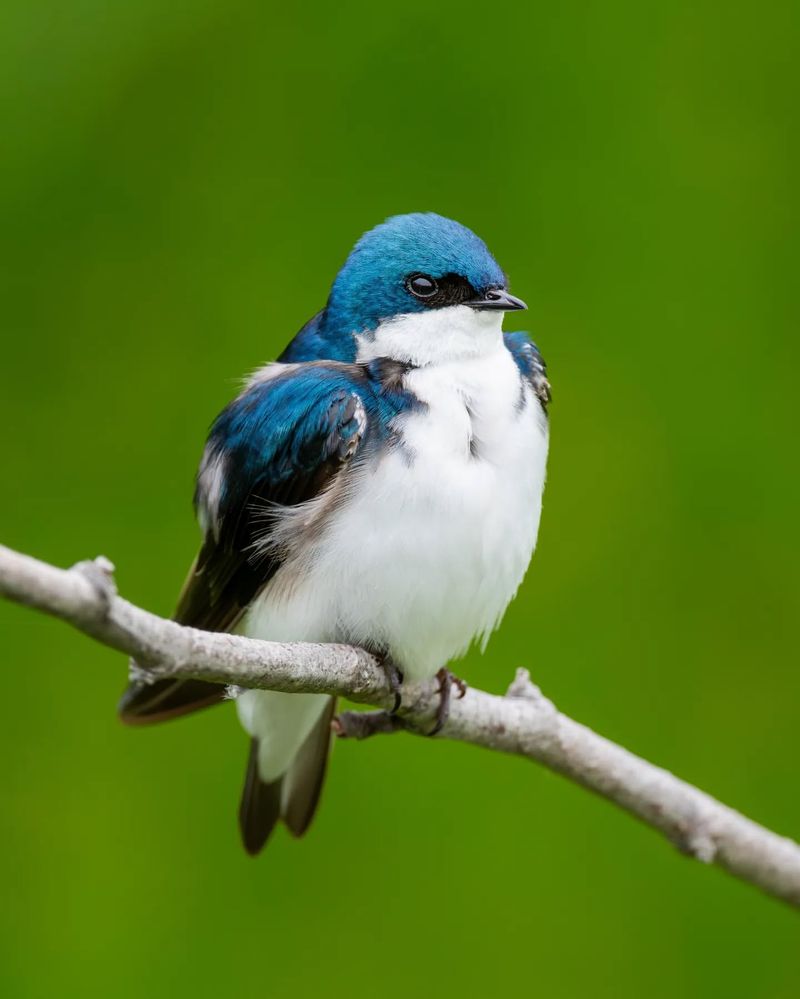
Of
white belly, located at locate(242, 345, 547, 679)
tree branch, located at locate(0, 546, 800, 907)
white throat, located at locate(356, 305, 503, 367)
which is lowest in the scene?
tree branch, located at locate(0, 546, 800, 907)

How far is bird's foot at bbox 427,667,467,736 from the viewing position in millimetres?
1562

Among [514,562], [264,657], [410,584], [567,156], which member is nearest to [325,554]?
Answer: [410,584]

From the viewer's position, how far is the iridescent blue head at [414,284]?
151 centimetres

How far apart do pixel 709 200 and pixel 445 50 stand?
41 centimetres

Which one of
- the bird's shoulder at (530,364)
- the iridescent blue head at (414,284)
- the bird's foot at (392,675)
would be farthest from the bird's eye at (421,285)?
the bird's foot at (392,675)

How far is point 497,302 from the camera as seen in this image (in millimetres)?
1499

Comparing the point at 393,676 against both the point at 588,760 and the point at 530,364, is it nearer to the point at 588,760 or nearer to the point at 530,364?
the point at 588,760

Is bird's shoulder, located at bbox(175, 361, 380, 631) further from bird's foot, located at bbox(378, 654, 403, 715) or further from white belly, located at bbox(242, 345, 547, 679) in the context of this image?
bird's foot, located at bbox(378, 654, 403, 715)

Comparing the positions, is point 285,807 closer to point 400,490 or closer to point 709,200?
point 400,490

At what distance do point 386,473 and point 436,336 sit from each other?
0.49 ft

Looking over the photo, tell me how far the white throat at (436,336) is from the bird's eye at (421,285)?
0.02 meters

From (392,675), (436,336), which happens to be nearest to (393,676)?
(392,675)

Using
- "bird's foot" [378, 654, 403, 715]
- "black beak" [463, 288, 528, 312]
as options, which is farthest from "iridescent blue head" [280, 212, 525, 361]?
"bird's foot" [378, 654, 403, 715]

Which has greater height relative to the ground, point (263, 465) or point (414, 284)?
point (414, 284)
